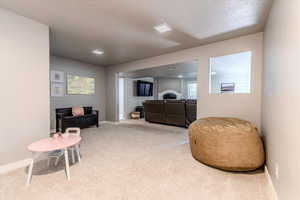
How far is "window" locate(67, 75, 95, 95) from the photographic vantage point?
17.2 feet

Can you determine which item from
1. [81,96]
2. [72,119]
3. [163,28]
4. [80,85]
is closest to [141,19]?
[163,28]

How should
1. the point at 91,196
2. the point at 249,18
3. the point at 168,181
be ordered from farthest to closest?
the point at 249,18 → the point at 168,181 → the point at 91,196

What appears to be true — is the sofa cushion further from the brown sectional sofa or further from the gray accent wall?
the gray accent wall

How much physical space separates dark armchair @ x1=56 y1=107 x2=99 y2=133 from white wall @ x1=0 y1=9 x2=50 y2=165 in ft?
5.86

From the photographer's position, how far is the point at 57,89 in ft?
15.9

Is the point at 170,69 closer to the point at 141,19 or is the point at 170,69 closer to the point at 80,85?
the point at 80,85

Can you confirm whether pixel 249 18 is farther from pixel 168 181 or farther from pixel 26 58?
pixel 26 58

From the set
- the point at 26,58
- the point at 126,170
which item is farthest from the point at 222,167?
the point at 26,58

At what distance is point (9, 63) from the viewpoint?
226cm

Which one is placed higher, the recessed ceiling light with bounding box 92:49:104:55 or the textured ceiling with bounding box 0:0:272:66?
the recessed ceiling light with bounding box 92:49:104:55

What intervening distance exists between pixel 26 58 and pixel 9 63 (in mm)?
247

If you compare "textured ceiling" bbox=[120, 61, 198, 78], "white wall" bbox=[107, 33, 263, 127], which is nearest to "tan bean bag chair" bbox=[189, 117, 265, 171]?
"white wall" bbox=[107, 33, 263, 127]

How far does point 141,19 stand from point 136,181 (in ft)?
8.37

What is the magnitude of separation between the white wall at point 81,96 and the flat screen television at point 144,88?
2631 mm
